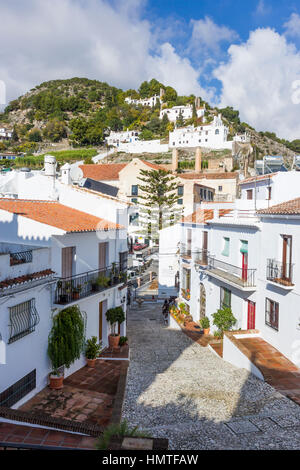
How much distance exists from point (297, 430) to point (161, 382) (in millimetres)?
3942

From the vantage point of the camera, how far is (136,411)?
7965 mm

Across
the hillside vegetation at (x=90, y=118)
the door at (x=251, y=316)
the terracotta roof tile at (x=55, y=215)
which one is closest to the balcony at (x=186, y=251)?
the door at (x=251, y=316)

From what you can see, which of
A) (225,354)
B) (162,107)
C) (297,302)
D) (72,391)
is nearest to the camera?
(72,391)

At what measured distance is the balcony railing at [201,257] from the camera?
1777 cm

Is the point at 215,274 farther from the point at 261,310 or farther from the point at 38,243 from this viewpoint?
the point at 38,243

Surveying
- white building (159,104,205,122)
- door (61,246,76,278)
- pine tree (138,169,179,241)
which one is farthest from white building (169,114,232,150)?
door (61,246,76,278)

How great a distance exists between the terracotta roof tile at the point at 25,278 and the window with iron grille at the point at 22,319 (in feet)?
1.94

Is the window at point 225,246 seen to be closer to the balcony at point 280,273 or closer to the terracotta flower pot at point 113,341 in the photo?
the balcony at point 280,273

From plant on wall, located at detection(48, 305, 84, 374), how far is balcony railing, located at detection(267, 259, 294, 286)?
657 cm

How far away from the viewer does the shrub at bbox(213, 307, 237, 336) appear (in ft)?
49.0

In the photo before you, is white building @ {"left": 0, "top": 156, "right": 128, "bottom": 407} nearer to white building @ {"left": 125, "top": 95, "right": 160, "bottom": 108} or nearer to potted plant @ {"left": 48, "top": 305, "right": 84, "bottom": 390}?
potted plant @ {"left": 48, "top": 305, "right": 84, "bottom": 390}

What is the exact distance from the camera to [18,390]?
322 inches
